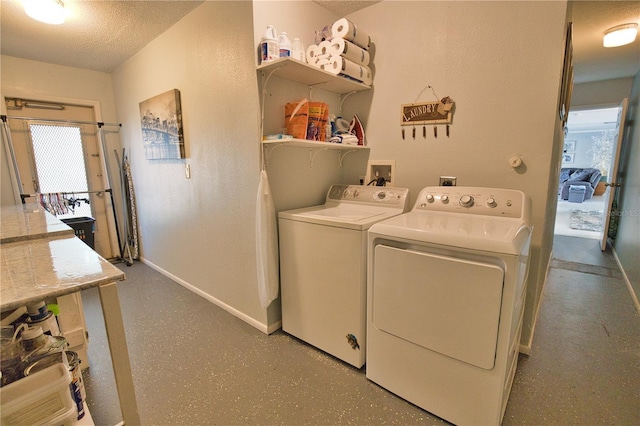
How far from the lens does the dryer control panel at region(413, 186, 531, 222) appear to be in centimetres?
160

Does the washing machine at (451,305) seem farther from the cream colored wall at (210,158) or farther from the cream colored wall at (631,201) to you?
the cream colored wall at (631,201)

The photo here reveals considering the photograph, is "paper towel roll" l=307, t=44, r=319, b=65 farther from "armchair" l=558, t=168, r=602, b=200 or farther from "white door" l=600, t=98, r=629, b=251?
"armchair" l=558, t=168, r=602, b=200

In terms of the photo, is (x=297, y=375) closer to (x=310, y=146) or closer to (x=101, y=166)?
(x=310, y=146)

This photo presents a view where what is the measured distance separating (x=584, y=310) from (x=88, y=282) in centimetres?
332

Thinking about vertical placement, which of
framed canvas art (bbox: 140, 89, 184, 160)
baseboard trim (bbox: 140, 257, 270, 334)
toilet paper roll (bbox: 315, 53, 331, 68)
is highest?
toilet paper roll (bbox: 315, 53, 331, 68)

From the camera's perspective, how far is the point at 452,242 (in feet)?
4.13

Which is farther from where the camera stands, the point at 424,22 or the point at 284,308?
the point at 284,308

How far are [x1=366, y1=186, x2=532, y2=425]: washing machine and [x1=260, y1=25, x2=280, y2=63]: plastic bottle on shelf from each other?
1.20m

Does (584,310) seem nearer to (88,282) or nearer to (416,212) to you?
(416,212)

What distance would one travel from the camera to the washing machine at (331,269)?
168 centimetres

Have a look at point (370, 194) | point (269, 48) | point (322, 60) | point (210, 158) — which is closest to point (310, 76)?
point (322, 60)

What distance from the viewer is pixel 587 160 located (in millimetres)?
10797

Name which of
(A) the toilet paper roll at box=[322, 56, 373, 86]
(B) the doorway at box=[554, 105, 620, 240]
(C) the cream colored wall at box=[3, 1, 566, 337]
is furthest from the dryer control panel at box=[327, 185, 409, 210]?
(B) the doorway at box=[554, 105, 620, 240]

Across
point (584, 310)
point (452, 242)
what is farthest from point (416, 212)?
point (584, 310)
